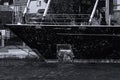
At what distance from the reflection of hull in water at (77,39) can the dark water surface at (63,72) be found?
96 centimetres

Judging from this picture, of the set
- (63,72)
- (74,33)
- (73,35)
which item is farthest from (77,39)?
(63,72)

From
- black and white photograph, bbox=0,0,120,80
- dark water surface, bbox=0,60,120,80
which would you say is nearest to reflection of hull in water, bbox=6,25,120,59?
black and white photograph, bbox=0,0,120,80

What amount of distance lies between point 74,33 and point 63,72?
161 inches

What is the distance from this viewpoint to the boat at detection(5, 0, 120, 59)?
98.9 feet

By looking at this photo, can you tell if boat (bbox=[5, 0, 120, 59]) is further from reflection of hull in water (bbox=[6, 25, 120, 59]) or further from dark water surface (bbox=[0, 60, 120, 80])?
dark water surface (bbox=[0, 60, 120, 80])

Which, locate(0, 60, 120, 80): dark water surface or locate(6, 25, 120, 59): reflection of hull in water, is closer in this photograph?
locate(0, 60, 120, 80): dark water surface

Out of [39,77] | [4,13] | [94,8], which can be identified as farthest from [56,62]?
Result: [4,13]

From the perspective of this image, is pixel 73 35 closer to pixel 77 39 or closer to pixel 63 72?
pixel 77 39

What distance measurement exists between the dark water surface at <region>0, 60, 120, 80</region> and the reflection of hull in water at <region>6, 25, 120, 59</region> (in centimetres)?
96

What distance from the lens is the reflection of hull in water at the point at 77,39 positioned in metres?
30.1

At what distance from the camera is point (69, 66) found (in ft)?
99.9

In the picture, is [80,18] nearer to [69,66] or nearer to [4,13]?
[69,66]

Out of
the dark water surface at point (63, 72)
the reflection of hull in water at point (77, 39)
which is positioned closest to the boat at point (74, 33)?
the reflection of hull in water at point (77, 39)

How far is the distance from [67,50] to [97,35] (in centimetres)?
262
